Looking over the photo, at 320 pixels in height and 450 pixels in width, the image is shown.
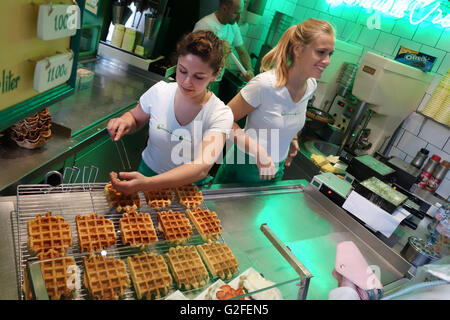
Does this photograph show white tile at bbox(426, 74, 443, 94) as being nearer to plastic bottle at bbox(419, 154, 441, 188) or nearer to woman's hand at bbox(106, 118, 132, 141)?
plastic bottle at bbox(419, 154, 441, 188)

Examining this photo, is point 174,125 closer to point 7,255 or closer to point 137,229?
point 137,229

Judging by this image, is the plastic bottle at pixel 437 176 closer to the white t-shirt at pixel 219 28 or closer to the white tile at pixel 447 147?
the white tile at pixel 447 147

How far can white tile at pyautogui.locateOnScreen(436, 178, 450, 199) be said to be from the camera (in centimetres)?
350

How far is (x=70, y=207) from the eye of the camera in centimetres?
139

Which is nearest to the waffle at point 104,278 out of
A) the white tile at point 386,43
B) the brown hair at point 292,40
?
the brown hair at point 292,40

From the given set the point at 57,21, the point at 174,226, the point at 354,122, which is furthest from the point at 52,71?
the point at 354,122

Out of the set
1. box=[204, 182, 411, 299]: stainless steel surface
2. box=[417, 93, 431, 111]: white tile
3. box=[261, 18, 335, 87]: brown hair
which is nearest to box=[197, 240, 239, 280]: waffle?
box=[204, 182, 411, 299]: stainless steel surface

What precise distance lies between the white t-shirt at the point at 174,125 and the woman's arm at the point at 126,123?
5cm

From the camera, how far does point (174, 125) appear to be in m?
1.84

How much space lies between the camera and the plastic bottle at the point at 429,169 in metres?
3.52

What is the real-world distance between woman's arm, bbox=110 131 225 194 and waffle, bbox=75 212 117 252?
16 cm
